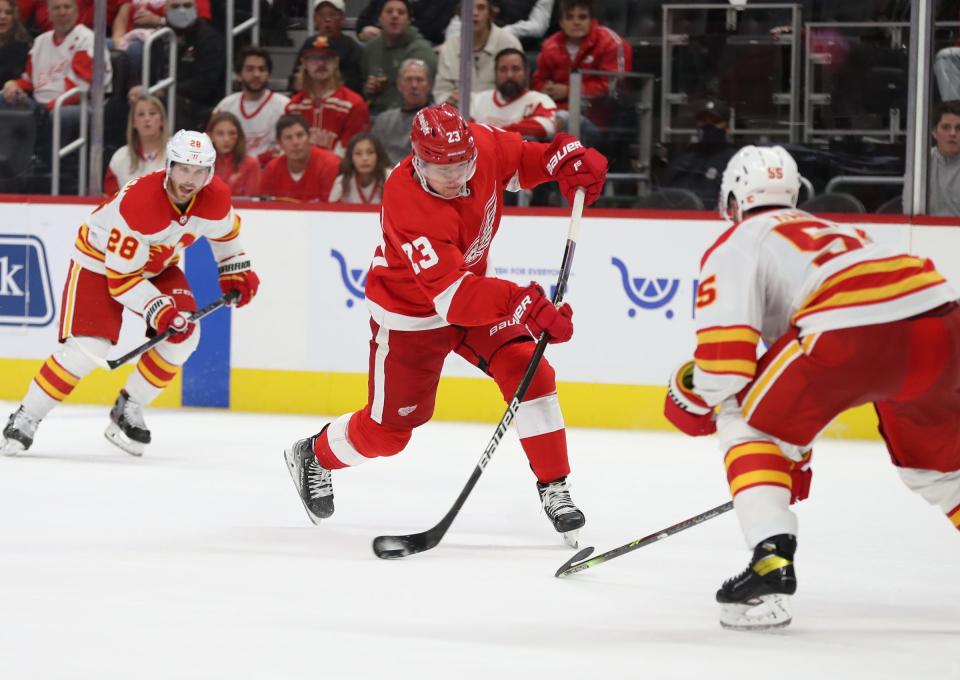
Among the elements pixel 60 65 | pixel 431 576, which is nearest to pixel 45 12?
pixel 60 65

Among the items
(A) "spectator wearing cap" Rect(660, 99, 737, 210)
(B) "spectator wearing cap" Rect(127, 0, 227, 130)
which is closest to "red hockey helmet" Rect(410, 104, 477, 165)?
(A) "spectator wearing cap" Rect(660, 99, 737, 210)

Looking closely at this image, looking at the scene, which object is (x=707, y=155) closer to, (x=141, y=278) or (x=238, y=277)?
(x=238, y=277)

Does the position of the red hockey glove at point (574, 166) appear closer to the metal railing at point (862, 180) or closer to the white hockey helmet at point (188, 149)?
the white hockey helmet at point (188, 149)

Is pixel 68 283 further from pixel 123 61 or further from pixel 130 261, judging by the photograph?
pixel 123 61

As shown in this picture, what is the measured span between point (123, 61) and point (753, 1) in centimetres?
289

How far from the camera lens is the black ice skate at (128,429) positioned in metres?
5.01

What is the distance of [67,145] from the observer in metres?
6.55

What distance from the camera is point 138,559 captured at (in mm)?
3281

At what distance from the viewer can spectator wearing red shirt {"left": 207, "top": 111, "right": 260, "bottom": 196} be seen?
20.9ft

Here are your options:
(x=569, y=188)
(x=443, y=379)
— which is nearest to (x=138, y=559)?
(x=569, y=188)

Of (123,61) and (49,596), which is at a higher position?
(123,61)

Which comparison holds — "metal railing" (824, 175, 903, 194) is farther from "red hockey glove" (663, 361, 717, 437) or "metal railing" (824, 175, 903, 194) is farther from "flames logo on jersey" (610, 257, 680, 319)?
"red hockey glove" (663, 361, 717, 437)

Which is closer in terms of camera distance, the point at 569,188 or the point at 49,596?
the point at 49,596

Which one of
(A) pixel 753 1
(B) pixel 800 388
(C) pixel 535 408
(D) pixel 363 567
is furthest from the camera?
(A) pixel 753 1
